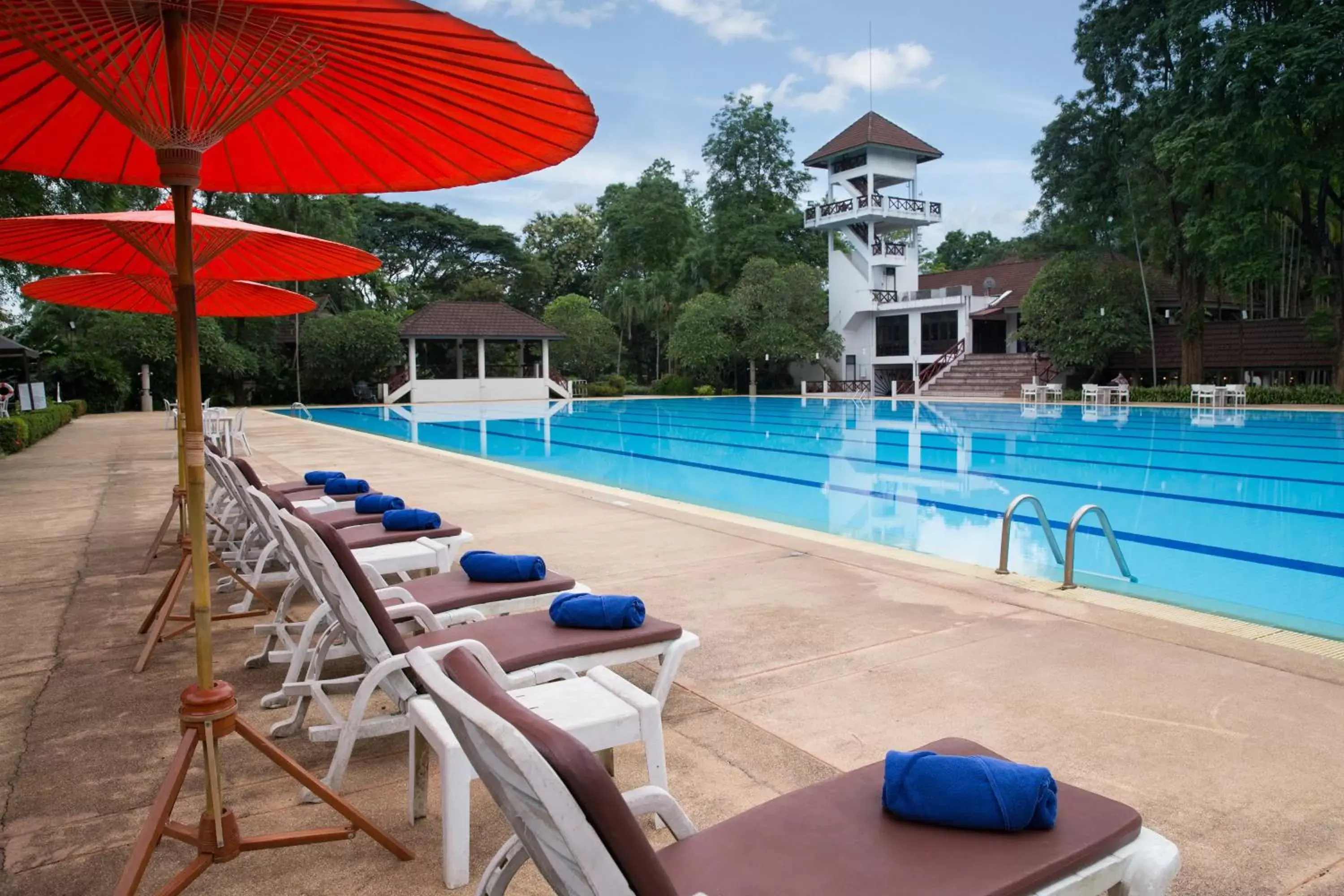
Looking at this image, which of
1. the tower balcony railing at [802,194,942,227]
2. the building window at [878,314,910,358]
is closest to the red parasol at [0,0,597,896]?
the building window at [878,314,910,358]

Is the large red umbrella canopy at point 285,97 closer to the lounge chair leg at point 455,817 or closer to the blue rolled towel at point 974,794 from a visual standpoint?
the lounge chair leg at point 455,817

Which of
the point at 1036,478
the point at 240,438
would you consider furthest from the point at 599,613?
the point at 240,438

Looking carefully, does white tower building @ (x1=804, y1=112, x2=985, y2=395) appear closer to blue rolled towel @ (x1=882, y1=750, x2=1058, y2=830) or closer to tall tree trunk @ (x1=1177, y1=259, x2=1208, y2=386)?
tall tree trunk @ (x1=1177, y1=259, x2=1208, y2=386)

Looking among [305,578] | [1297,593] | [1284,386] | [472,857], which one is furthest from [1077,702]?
[1284,386]

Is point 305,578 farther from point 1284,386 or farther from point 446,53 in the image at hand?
point 1284,386

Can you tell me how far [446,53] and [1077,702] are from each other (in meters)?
3.30

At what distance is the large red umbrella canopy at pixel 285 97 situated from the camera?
217cm

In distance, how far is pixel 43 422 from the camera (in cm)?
2027

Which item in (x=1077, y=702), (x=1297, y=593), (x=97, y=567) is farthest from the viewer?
(x=1297, y=593)

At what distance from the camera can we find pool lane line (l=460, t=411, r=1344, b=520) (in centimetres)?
1077

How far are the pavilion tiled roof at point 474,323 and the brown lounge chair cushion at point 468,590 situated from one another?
117ft

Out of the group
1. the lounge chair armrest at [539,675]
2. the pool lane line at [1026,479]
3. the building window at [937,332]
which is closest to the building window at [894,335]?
the building window at [937,332]

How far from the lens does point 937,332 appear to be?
129 ft

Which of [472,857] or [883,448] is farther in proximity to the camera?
[883,448]
